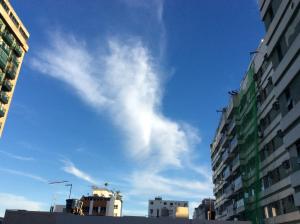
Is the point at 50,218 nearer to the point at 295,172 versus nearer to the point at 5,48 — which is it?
the point at 295,172

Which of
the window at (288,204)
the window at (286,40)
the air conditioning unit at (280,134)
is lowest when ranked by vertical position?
the window at (288,204)

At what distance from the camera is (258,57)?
47.8 metres

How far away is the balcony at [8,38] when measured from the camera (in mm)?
72500

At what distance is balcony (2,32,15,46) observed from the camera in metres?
72.5

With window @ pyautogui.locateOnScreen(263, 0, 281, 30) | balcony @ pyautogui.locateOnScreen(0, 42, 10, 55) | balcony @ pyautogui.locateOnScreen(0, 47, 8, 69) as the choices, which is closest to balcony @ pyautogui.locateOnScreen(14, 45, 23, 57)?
balcony @ pyautogui.locateOnScreen(0, 42, 10, 55)

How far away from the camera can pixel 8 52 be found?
7438 cm

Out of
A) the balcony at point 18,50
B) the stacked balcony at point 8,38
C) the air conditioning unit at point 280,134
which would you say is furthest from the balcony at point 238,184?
the balcony at point 18,50

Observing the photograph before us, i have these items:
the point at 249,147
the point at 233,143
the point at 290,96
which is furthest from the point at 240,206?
the point at 290,96

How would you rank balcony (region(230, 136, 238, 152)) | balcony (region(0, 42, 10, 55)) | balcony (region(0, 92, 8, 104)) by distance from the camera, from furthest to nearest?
balcony (region(0, 92, 8, 104)) → balcony (region(0, 42, 10, 55)) → balcony (region(230, 136, 238, 152))

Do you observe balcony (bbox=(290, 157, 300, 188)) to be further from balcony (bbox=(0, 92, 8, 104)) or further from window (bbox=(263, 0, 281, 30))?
balcony (bbox=(0, 92, 8, 104))

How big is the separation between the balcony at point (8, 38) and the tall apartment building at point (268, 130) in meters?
46.9

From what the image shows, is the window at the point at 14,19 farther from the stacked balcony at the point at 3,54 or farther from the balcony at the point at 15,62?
the stacked balcony at the point at 3,54

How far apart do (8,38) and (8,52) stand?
2893mm

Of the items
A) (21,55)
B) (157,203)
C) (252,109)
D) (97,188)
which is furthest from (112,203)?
(252,109)
